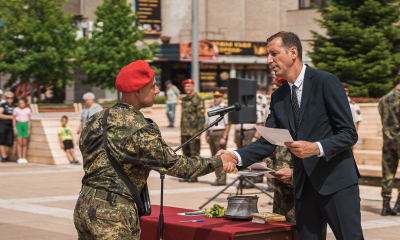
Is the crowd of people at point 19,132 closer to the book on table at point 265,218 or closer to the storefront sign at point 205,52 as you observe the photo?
the book on table at point 265,218

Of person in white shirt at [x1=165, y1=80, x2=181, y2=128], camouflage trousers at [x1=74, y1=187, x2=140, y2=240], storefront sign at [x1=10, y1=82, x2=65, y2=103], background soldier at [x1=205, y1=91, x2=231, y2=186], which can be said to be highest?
camouflage trousers at [x1=74, y1=187, x2=140, y2=240]

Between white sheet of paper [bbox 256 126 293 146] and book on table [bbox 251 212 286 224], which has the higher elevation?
white sheet of paper [bbox 256 126 293 146]

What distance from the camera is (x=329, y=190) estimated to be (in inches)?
217

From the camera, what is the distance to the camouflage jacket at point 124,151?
5.09 metres

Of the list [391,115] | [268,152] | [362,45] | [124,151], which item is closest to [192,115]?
[391,115]

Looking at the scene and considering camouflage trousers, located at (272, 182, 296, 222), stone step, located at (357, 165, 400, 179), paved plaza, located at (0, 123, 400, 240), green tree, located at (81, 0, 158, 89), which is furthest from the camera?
green tree, located at (81, 0, 158, 89)

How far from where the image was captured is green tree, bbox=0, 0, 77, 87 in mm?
43688

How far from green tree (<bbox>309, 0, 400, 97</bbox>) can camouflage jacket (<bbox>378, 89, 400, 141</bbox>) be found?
792 inches

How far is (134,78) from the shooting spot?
5.25 m

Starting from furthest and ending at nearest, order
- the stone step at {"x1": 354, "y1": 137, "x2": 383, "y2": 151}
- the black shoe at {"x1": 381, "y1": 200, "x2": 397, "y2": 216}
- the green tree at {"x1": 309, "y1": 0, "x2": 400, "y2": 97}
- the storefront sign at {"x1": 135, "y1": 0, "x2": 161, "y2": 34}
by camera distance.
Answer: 1. the storefront sign at {"x1": 135, "y1": 0, "x2": 161, "y2": 34}
2. the green tree at {"x1": 309, "y1": 0, "x2": 400, "y2": 97}
3. the stone step at {"x1": 354, "y1": 137, "x2": 383, "y2": 151}
4. the black shoe at {"x1": 381, "y1": 200, "x2": 397, "y2": 216}

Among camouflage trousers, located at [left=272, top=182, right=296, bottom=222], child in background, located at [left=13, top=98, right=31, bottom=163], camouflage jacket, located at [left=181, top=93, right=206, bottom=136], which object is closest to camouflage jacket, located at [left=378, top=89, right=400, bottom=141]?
camouflage trousers, located at [left=272, top=182, right=296, bottom=222]

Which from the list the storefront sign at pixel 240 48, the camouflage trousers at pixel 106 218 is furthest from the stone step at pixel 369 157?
the storefront sign at pixel 240 48

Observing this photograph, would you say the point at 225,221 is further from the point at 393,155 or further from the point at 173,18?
the point at 173,18

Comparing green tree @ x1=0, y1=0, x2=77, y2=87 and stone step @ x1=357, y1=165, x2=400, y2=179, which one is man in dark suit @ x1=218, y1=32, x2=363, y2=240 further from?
green tree @ x1=0, y1=0, x2=77, y2=87
